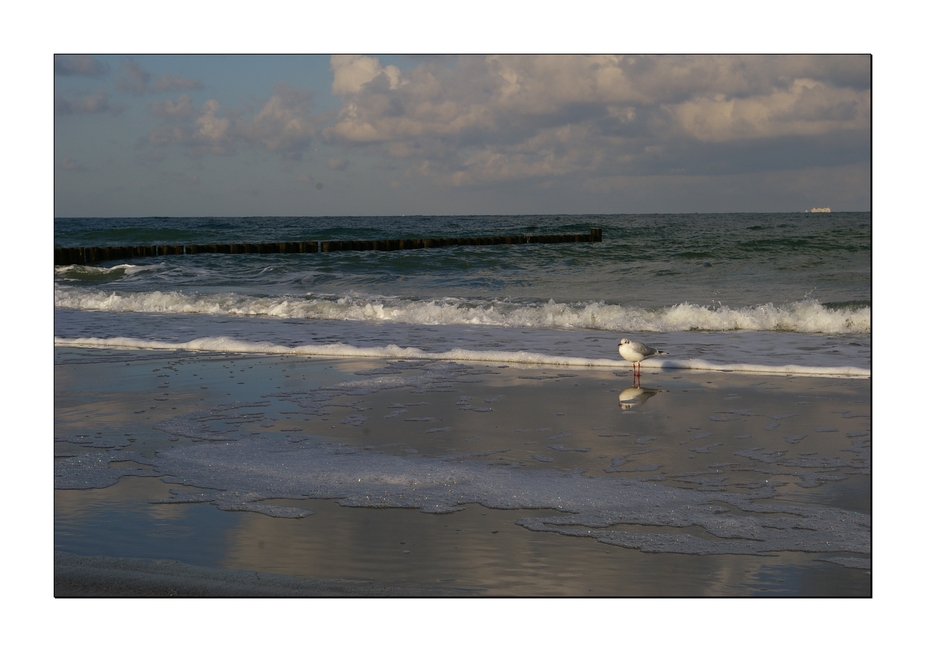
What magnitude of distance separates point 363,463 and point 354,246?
2811cm

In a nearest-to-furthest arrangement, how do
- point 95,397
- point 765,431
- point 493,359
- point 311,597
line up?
point 311,597 → point 765,431 → point 95,397 → point 493,359

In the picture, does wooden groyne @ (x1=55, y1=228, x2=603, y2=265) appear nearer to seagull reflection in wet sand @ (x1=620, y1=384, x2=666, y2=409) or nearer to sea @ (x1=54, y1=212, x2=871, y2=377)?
sea @ (x1=54, y1=212, x2=871, y2=377)

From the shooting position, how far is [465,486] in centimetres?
495

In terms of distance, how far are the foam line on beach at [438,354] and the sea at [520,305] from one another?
3 cm

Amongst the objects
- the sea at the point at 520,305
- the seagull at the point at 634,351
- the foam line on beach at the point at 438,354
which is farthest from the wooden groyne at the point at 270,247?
the seagull at the point at 634,351

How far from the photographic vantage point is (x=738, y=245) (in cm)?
2570

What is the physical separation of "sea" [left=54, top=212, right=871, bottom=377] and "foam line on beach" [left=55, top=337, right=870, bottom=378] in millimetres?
26

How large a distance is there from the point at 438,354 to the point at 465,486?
4.93 metres

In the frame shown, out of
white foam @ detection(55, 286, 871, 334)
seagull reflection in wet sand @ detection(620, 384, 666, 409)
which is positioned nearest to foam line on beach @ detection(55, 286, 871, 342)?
white foam @ detection(55, 286, 871, 334)

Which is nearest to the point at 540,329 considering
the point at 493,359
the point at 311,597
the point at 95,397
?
the point at 493,359

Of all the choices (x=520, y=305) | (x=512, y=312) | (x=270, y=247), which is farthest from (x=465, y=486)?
(x=270, y=247)

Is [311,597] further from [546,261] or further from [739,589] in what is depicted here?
[546,261]

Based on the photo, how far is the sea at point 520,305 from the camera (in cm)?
1009

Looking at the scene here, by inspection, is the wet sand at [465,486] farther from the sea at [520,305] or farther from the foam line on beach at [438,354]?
the sea at [520,305]
